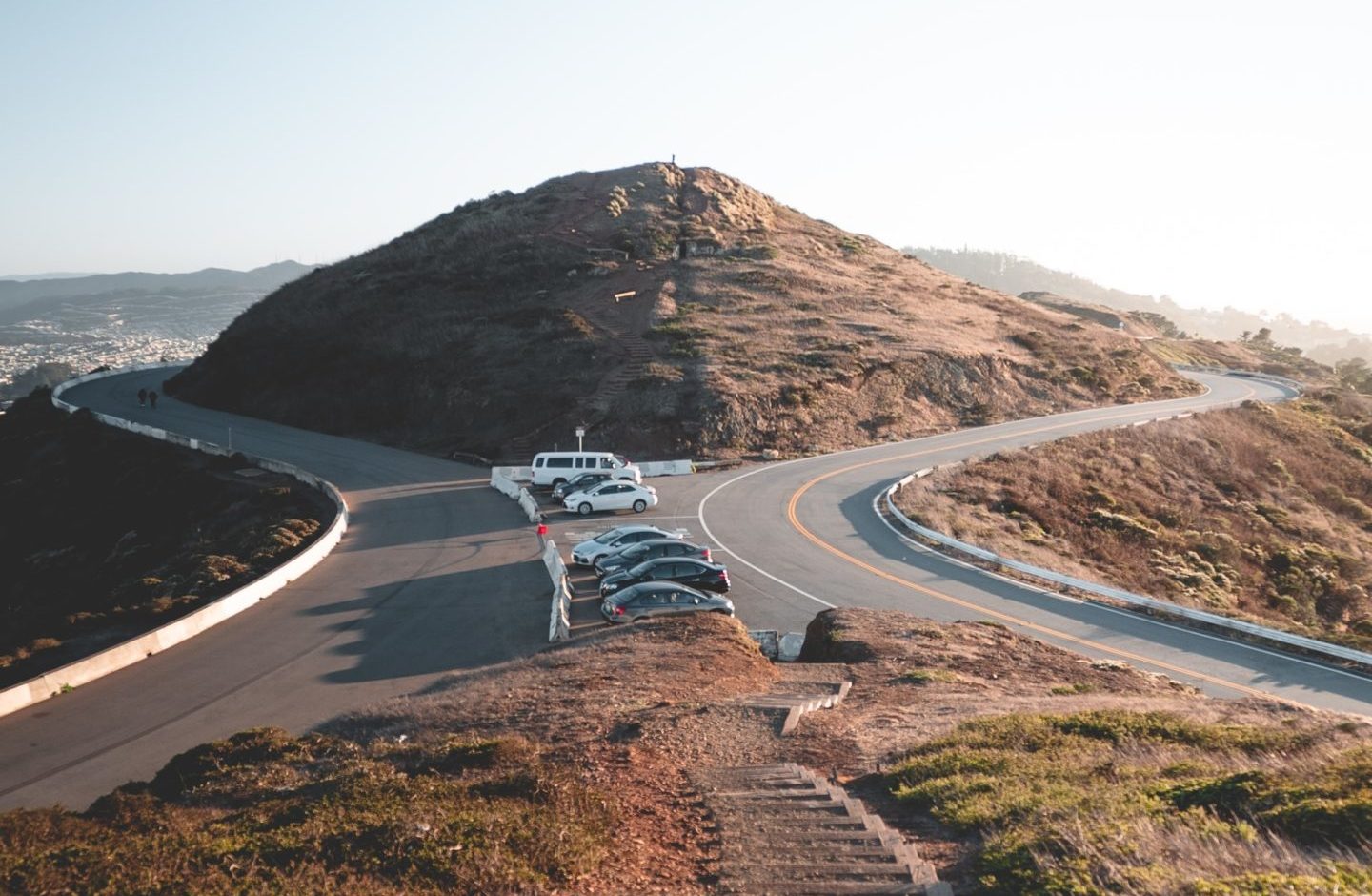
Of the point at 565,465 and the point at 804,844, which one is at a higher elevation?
the point at 804,844

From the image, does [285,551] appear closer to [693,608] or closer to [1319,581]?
[693,608]

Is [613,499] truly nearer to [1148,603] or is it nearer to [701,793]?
[1148,603]

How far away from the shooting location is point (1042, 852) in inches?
363

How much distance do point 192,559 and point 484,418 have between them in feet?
83.4

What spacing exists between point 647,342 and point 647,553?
36985mm

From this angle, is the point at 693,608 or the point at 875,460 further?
the point at 875,460

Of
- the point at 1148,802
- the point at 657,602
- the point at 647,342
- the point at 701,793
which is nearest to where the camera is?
the point at 1148,802

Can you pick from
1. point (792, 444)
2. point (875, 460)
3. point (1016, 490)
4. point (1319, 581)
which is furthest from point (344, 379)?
point (1319, 581)

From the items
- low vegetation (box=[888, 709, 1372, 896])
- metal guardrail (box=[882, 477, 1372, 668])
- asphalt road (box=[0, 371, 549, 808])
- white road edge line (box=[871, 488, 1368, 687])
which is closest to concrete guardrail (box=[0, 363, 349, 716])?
asphalt road (box=[0, 371, 549, 808])

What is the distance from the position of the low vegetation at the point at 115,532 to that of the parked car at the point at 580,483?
9.27 metres

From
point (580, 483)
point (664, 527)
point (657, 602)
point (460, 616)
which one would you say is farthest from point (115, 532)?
point (657, 602)

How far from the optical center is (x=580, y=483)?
41.2 meters

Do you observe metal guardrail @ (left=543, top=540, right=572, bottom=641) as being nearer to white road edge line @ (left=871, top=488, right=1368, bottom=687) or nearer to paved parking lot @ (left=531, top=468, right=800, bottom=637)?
paved parking lot @ (left=531, top=468, right=800, bottom=637)

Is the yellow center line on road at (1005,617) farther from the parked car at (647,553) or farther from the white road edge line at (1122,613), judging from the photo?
the parked car at (647,553)
